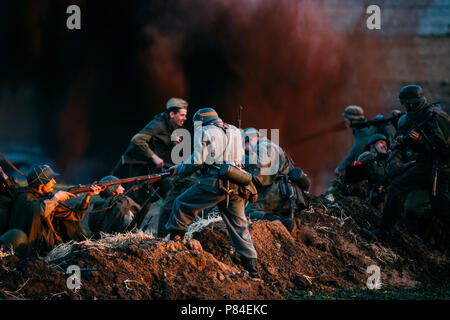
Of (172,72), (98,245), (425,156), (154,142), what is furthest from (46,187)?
(172,72)

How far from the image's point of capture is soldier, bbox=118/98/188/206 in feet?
27.4

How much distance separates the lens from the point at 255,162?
25.5 ft

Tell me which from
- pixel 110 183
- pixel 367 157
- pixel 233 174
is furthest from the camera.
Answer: pixel 367 157

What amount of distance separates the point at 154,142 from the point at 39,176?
2596 mm

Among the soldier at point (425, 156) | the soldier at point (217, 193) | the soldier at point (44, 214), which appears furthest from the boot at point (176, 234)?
the soldier at point (425, 156)

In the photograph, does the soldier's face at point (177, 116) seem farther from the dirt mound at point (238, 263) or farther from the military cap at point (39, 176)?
the military cap at point (39, 176)

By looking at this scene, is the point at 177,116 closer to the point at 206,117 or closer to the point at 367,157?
the point at 206,117

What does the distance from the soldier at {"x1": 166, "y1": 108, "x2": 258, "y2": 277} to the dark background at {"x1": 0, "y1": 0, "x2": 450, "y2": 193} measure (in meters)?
7.04

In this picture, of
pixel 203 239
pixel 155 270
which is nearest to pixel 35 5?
pixel 203 239

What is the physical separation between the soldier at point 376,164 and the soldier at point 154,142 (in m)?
3.15

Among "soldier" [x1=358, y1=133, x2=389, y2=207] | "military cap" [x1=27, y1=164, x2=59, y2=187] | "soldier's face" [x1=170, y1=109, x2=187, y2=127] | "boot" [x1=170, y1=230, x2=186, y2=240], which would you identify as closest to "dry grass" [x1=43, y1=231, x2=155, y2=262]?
"boot" [x1=170, y1=230, x2=186, y2=240]

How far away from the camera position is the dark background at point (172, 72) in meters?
12.3

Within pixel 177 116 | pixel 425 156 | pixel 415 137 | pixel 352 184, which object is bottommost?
pixel 352 184

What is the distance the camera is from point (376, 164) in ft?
29.2
